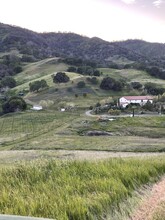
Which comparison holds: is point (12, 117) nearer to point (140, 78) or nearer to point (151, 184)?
point (140, 78)

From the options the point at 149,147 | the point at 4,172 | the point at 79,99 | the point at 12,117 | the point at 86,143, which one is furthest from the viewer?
the point at 79,99

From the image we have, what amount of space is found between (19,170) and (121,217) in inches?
186

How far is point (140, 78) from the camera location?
19138 centimetres

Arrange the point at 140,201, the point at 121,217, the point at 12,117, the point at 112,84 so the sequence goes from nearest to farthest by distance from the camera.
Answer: the point at 121,217
the point at 140,201
the point at 12,117
the point at 112,84

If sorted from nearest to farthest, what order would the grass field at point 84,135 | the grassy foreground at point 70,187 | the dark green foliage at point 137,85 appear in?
the grassy foreground at point 70,187 → the grass field at point 84,135 → the dark green foliage at point 137,85

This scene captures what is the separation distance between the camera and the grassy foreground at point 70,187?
744 cm

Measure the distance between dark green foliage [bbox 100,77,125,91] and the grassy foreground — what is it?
14935 cm

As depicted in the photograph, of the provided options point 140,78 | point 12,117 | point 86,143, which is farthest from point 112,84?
point 86,143

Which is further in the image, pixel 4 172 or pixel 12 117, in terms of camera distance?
pixel 12 117

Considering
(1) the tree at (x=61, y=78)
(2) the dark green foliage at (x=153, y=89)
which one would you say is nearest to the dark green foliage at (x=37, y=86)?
(1) the tree at (x=61, y=78)

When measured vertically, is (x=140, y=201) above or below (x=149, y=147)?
above

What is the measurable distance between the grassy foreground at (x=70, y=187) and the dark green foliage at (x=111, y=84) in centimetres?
14935

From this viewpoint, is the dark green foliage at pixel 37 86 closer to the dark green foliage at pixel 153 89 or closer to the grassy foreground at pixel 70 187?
the dark green foliage at pixel 153 89

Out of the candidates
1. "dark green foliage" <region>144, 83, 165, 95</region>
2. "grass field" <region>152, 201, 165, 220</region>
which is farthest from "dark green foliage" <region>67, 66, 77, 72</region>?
"grass field" <region>152, 201, 165, 220</region>
